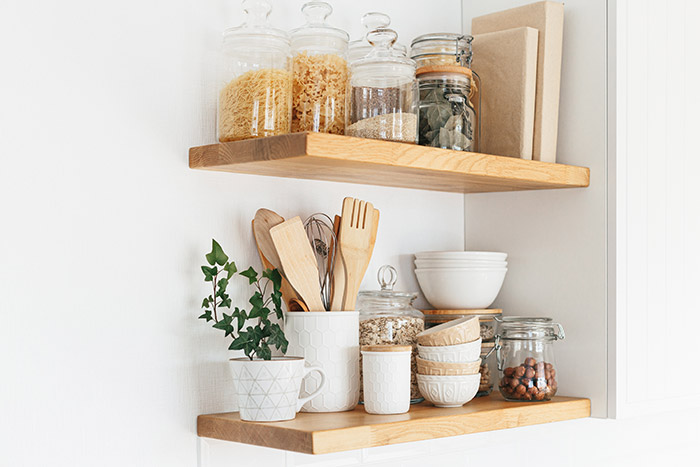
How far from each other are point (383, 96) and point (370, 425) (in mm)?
488

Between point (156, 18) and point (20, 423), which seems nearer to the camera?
point (20, 423)

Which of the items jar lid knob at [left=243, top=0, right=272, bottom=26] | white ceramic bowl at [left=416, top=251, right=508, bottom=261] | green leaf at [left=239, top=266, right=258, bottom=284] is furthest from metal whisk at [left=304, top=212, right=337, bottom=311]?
jar lid knob at [left=243, top=0, right=272, bottom=26]

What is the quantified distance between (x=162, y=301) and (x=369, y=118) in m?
0.41

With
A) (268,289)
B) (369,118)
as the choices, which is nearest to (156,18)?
(369,118)

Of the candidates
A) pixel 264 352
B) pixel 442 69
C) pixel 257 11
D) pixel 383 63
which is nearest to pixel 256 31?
pixel 257 11

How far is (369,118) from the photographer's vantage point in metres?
1.26

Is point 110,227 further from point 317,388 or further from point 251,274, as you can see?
point 317,388

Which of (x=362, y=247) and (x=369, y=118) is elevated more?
(x=369, y=118)

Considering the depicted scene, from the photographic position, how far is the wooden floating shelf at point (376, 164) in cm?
114

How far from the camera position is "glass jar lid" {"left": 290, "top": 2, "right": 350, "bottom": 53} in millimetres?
1284

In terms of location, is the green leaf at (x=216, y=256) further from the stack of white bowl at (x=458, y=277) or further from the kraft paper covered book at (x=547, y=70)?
the kraft paper covered book at (x=547, y=70)

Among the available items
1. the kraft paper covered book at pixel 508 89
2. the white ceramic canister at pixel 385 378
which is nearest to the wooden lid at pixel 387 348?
the white ceramic canister at pixel 385 378
